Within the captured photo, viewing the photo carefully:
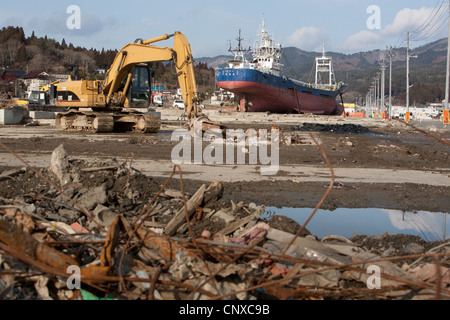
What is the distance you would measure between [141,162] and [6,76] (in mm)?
73430

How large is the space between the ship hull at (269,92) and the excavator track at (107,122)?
1914 centimetres

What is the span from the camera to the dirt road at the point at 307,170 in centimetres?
807

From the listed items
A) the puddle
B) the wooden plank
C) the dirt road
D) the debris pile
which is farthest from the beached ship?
the debris pile

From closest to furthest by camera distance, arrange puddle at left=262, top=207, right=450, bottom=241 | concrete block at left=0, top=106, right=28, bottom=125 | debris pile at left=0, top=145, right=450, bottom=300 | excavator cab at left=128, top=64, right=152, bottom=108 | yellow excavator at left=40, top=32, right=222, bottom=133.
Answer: debris pile at left=0, top=145, right=450, bottom=300 < puddle at left=262, top=207, right=450, bottom=241 < yellow excavator at left=40, top=32, right=222, bottom=133 < excavator cab at left=128, top=64, right=152, bottom=108 < concrete block at left=0, top=106, right=28, bottom=125

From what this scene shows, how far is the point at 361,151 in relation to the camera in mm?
15031

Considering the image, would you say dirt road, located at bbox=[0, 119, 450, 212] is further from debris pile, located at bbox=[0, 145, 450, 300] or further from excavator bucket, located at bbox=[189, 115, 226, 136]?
debris pile, located at bbox=[0, 145, 450, 300]

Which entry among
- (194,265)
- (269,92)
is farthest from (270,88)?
(194,265)

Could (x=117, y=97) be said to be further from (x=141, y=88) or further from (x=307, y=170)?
(x=307, y=170)

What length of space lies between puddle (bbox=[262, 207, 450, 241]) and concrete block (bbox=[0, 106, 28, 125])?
23120mm

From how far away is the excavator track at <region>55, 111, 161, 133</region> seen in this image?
18.6m

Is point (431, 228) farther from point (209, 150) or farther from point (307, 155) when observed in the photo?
point (209, 150)

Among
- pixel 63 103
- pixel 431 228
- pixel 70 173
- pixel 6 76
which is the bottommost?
pixel 431 228

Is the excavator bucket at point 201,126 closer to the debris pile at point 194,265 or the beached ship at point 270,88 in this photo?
the debris pile at point 194,265
